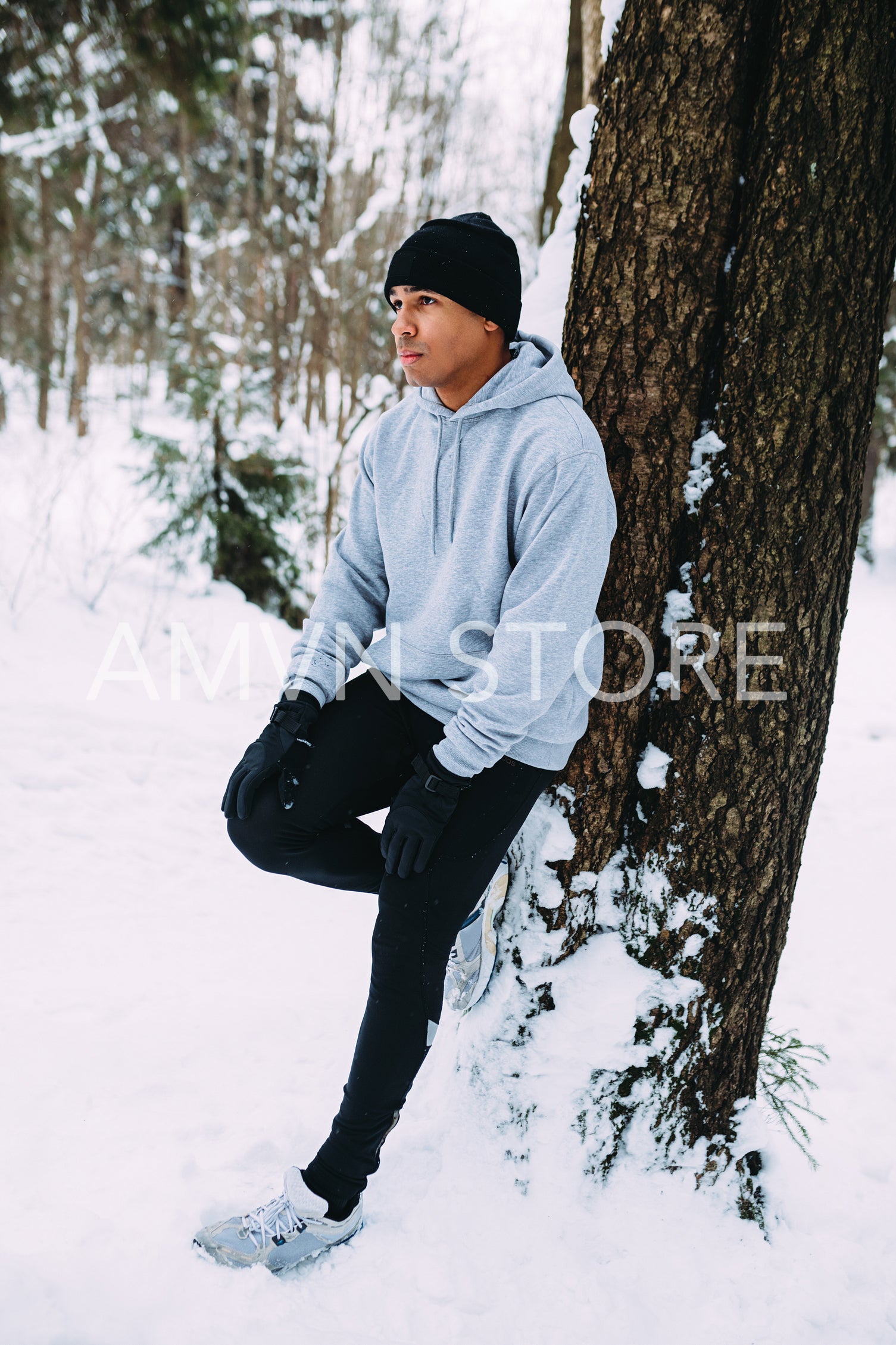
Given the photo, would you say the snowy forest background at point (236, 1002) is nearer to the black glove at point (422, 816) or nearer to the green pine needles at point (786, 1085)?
the green pine needles at point (786, 1085)

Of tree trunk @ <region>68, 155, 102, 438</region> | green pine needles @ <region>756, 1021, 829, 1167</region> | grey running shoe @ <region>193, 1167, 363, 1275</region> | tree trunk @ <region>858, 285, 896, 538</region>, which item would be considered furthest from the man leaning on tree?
tree trunk @ <region>68, 155, 102, 438</region>

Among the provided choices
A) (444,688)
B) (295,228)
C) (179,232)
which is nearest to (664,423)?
(444,688)

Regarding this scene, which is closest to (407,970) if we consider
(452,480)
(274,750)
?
(274,750)

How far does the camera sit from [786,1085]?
2242 mm

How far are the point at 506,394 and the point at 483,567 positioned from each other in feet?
1.11

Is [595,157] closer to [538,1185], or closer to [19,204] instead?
[538,1185]

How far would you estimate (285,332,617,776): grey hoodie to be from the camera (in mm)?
1498

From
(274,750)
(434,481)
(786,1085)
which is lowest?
(786,1085)

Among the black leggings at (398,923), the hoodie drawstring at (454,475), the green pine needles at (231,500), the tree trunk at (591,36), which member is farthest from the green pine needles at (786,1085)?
the green pine needles at (231,500)

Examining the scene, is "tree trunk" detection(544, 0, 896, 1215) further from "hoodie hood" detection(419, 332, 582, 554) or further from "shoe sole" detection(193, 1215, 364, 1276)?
"shoe sole" detection(193, 1215, 364, 1276)

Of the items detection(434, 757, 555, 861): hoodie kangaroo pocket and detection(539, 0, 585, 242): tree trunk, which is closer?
detection(434, 757, 555, 861): hoodie kangaroo pocket

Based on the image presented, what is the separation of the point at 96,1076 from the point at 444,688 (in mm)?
1246

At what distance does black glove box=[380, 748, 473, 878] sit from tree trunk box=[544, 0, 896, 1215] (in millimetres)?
393

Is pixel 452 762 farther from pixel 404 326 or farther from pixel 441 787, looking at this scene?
pixel 404 326
